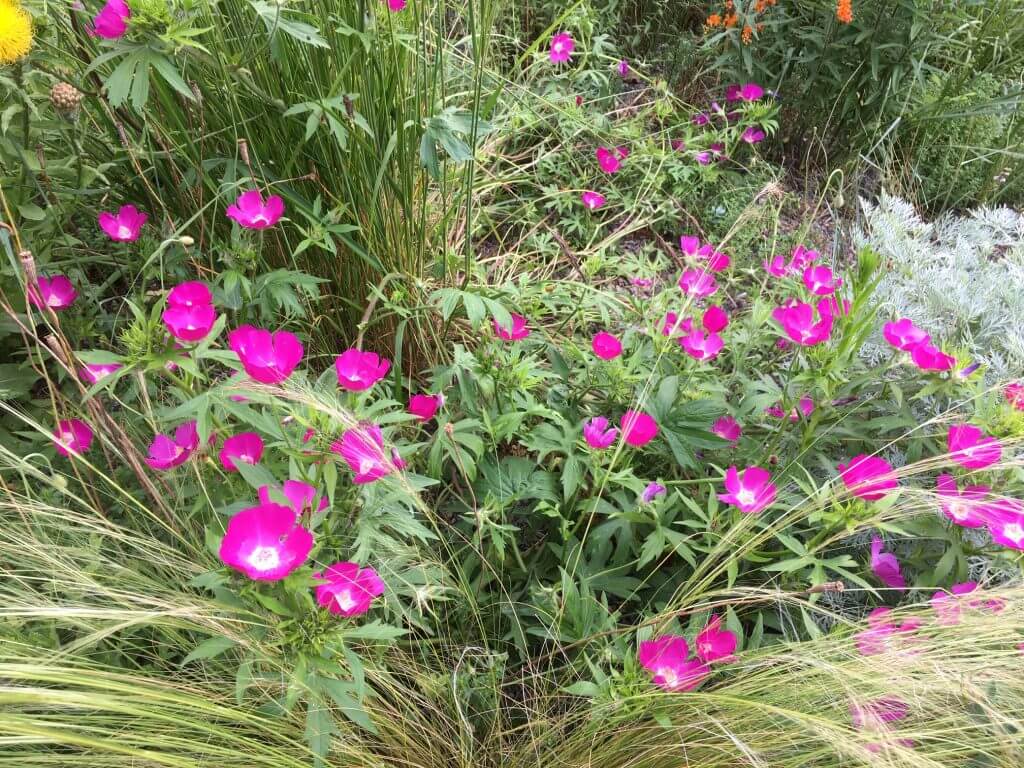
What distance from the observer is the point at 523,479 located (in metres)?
1.58

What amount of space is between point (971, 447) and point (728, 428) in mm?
470

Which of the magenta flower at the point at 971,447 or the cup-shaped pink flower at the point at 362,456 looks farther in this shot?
the magenta flower at the point at 971,447

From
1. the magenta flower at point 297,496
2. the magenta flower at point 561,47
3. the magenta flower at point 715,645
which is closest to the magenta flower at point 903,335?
the magenta flower at point 715,645

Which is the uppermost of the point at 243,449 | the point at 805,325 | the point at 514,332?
the point at 514,332

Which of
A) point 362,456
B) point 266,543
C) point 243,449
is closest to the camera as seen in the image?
point 266,543

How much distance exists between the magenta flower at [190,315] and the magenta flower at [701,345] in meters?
0.96

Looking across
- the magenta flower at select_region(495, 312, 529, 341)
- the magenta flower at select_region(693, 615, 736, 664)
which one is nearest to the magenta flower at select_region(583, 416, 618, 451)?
the magenta flower at select_region(495, 312, 529, 341)

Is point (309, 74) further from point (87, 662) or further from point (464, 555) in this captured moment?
point (87, 662)

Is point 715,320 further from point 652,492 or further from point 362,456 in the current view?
point 362,456

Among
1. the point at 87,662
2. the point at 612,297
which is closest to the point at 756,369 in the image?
the point at 612,297

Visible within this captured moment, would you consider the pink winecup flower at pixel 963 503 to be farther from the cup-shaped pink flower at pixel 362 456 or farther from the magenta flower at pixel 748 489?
the cup-shaped pink flower at pixel 362 456

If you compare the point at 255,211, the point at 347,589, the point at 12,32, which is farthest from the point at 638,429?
the point at 12,32

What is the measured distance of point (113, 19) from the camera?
4.32 feet

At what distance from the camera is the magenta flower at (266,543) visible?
914 mm
